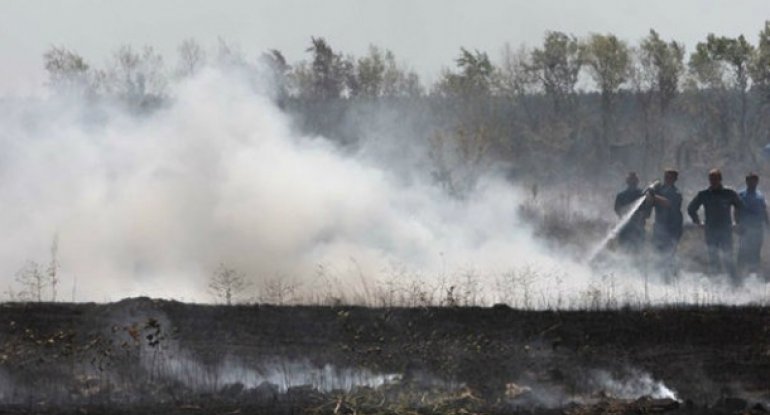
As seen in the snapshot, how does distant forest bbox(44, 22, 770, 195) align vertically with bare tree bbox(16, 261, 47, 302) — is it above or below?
above

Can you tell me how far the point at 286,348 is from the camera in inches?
516

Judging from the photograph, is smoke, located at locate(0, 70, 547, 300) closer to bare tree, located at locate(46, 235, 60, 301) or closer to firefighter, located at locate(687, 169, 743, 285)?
bare tree, located at locate(46, 235, 60, 301)

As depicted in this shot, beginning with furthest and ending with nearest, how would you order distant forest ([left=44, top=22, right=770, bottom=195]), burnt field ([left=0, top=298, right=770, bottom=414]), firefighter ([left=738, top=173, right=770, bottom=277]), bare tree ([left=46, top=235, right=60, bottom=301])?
distant forest ([left=44, top=22, right=770, bottom=195]), firefighter ([left=738, top=173, right=770, bottom=277]), bare tree ([left=46, top=235, right=60, bottom=301]), burnt field ([left=0, top=298, right=770, bottom=414])

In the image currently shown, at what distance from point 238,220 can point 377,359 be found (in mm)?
7018

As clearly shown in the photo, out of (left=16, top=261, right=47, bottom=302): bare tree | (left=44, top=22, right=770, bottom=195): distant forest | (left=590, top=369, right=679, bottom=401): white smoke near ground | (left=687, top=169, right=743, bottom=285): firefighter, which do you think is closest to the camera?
(left=590, top=369, right=679, bottom=401): white smoke near ground

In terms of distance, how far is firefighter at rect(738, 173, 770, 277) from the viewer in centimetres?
1773

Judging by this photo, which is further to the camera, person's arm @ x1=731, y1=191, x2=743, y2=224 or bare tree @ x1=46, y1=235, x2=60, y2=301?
person's arm @ x1=731, y1=191, x2=743, y2=224

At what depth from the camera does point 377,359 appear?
492 inches

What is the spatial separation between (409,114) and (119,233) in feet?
70.0

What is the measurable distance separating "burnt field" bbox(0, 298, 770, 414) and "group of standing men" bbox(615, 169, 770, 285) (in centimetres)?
333

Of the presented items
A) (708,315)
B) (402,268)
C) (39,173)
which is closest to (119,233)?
(39,173)

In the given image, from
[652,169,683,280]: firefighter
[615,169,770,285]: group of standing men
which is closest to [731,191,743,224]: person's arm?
[615,169,770,285]: group of standing men

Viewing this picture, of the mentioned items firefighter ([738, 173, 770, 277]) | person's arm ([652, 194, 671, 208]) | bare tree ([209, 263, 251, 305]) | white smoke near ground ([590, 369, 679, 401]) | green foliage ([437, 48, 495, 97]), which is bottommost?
white smoke near ground ([590, 369, 679, 401])

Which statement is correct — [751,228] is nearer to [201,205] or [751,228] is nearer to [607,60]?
[201,205]
